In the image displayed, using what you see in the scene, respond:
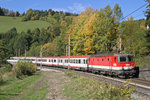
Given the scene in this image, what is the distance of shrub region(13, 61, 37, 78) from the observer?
29.5 metres

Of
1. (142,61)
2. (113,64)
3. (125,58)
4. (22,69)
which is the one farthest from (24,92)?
(142,61)

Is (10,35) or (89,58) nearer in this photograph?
(89,58)

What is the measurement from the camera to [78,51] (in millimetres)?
42000

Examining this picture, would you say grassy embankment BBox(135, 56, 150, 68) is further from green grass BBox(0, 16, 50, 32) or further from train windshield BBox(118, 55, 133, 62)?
green grass BBox(0, 16, 50, 32)

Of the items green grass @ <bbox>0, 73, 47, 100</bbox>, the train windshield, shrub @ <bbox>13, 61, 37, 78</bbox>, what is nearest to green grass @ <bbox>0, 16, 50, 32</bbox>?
shrub @ <bbox>13, 61, 37, 78</bbox>

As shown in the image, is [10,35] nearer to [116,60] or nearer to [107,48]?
[107,48]

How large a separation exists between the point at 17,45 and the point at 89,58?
94.9m

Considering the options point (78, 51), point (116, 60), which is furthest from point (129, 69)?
point (78, 51)

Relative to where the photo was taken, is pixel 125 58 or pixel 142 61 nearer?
pixel 125 58

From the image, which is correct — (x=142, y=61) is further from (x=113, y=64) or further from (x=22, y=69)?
(x=22, y=69)

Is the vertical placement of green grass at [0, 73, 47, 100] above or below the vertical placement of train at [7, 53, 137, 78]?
below

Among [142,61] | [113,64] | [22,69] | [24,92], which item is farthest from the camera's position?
[22,69]

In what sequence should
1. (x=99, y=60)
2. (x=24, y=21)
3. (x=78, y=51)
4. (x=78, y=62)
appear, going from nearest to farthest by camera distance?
(x=99, y=60)
(x=78, y=62)
(x=78, y=51)
(x=24, y=21)

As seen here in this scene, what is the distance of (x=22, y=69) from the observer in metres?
30.3
